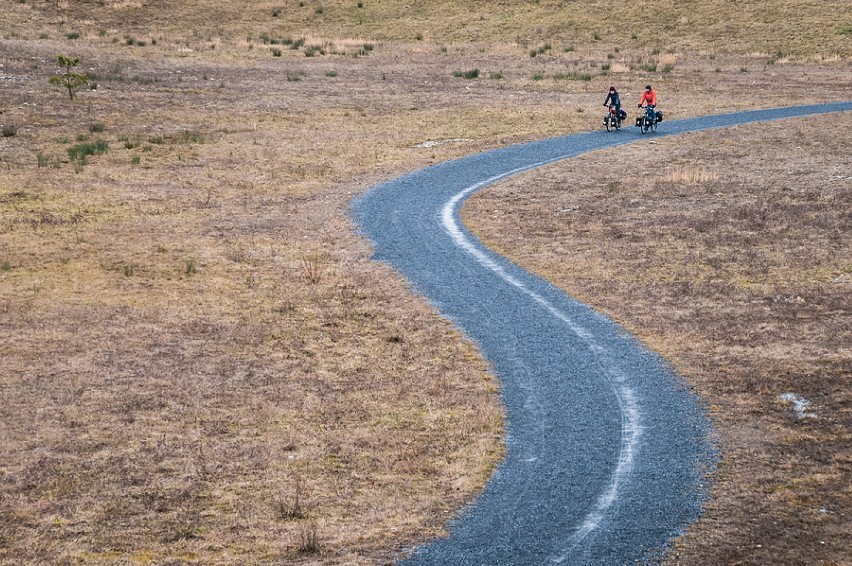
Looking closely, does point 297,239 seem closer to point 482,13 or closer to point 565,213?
point 565,213

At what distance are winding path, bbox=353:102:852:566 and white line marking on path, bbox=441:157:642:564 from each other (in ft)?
0.07

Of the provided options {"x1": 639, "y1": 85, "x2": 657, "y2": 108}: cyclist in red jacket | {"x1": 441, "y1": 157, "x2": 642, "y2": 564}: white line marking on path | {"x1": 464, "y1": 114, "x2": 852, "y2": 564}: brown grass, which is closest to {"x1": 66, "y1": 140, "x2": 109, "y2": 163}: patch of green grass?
{"x1": 464, "y1": 114, "x2": 852, "y2": 564}: brown grass

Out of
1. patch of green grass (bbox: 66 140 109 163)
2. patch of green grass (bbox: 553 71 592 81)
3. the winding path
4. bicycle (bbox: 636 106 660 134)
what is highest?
patch of green grass (bbox: 553 71 592 81)

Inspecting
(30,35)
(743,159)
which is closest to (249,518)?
(743,159)

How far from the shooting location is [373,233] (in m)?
24.2

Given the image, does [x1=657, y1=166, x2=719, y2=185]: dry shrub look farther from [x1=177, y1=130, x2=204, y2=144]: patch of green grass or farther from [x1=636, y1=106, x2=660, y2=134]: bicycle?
[x1=177, y1=130, x2=204, y2=144]: patch of green grass

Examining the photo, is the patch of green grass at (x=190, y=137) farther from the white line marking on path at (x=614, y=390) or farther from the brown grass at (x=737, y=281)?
the white line marking on path at (x=614, y=390)

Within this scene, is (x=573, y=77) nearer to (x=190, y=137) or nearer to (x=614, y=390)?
(x=190, y=137)

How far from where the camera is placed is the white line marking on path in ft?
33.2

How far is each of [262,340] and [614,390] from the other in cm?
589

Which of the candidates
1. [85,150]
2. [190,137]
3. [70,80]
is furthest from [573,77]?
[85,150]

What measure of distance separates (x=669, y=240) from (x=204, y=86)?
3307cm

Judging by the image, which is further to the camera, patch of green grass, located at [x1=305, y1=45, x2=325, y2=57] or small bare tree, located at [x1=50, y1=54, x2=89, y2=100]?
patch of green grass, located at [x1=305, y1=45, x2=325, y2=57]

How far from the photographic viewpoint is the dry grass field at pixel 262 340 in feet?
34.6
